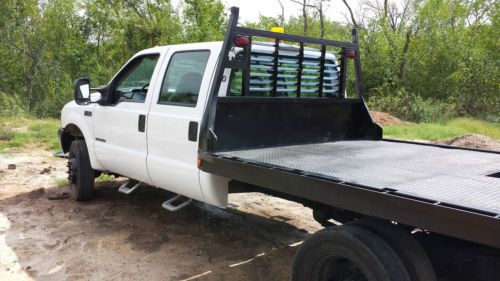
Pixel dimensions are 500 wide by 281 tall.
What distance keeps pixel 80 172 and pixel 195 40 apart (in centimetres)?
1831

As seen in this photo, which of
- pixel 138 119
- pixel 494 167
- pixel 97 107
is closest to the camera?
pixel 494 167

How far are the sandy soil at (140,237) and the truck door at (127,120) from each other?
Result: 0.67m

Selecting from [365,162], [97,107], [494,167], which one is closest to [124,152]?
[97,107]

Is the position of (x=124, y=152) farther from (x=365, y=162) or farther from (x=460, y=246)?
(x=460, y=246)

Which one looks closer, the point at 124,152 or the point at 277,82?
the point at 277,82

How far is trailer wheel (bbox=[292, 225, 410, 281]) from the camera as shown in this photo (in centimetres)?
252

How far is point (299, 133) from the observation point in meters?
4.66

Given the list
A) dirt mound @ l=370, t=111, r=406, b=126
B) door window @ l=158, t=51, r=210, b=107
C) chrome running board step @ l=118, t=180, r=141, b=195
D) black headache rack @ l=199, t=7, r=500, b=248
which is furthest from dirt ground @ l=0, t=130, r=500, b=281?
dirt mound @ l=370, t=111, r=406, b=126

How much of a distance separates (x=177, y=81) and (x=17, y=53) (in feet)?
78.3

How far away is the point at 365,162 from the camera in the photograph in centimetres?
366

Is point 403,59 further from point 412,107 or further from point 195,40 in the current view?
point 195,40

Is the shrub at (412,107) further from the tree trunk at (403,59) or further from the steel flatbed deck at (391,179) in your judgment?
the steel flatbed deck at (391,179)

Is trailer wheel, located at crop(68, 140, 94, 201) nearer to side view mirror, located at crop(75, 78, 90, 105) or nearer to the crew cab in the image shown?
the crew cab

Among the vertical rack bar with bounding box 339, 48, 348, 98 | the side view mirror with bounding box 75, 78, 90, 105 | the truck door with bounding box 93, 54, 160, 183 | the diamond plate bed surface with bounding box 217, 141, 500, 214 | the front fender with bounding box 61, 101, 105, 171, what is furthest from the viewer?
the front fender with bounding box 61, 101, 105, 171
